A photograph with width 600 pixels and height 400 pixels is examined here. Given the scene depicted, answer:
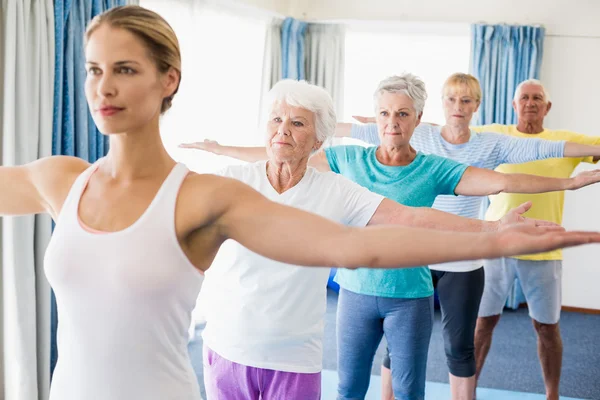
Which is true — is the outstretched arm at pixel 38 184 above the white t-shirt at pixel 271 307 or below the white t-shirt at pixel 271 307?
above

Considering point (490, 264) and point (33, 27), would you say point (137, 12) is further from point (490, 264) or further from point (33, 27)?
point (490, 264)

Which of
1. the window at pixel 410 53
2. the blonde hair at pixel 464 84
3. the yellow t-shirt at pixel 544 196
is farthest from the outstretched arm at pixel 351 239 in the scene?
the window at pixel 410 53

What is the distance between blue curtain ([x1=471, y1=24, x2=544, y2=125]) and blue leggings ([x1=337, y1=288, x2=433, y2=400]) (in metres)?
3.77

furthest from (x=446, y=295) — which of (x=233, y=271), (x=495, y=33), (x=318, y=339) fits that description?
(x=495, y=33)

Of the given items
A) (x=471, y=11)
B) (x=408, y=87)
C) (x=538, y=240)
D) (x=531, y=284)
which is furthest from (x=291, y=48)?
(x=538, y=240)

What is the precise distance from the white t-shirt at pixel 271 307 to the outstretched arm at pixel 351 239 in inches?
27.3

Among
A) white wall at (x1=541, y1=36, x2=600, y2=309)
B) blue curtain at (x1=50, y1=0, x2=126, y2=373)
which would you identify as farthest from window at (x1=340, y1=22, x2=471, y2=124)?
blue curtain at (x1=50, y1=0, x2=126, y2=373)

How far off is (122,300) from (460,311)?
6.90ft

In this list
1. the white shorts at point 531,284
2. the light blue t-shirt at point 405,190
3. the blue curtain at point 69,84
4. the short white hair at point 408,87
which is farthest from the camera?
the white shorts at point 531,284

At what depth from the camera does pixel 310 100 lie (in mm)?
2033

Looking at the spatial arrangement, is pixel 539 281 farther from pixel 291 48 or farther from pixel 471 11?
pixel 471 11

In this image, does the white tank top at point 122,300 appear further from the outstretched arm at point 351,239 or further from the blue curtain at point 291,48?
the blue curtain at point 291,48

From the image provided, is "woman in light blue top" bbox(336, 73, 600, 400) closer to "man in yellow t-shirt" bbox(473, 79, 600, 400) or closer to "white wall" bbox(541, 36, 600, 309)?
"man in yellow t-shirt" bbox(473, 79, 600, 400)

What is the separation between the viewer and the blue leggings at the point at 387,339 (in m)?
2.35
